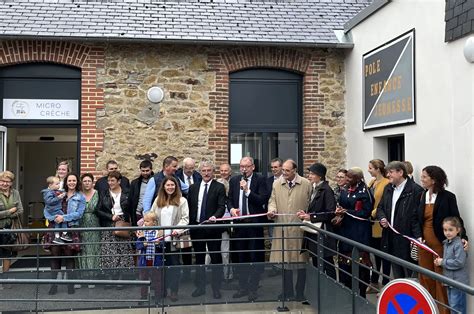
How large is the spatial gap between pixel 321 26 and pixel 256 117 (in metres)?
2.05

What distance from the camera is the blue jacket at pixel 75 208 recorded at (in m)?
6.74

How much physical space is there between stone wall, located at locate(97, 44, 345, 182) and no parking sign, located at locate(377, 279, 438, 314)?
6.04m

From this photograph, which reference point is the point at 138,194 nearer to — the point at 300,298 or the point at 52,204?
the point at 52,204

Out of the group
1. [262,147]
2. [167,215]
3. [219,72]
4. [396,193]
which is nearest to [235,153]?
[262,147]

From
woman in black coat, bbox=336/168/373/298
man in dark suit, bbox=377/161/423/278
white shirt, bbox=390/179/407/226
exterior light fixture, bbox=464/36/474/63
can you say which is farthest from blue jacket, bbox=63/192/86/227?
exterior light fixture, bbox=464/36/474/63

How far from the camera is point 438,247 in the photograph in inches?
224

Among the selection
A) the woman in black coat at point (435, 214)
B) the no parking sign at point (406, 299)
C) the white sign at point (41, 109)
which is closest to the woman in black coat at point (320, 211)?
the woman in black coat at point (435, 214)

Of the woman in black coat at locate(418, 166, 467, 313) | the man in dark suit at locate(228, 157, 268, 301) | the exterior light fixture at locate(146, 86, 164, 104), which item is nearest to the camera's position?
the woman in black coat at locate(418, 166, 467, 313)

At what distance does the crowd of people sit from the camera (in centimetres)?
601

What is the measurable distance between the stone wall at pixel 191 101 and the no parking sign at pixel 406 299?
6.04 m

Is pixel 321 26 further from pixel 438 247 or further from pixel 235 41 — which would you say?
pixel 438 247

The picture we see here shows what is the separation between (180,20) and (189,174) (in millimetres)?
3333

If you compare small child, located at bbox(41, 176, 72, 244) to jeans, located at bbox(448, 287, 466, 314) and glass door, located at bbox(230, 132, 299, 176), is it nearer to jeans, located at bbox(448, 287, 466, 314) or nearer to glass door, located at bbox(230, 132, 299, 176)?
glass door, located at bbox(230, 132, 299, 176)

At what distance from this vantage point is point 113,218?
7.02m
